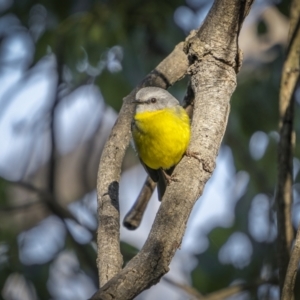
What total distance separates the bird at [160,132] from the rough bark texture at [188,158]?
0.64 metres

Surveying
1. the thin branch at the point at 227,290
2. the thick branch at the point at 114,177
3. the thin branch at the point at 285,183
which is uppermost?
the thick branch at the point at 114,177

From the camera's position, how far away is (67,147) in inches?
300

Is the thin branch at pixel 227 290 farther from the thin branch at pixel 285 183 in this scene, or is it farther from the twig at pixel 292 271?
the twig at pixel 292 271

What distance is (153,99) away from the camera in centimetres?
424

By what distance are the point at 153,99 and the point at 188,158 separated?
1.53 metres

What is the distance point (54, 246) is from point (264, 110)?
190 cm

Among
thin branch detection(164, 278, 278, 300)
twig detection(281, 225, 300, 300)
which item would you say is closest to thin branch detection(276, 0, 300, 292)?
twig detection(281, 225, 300, 300)

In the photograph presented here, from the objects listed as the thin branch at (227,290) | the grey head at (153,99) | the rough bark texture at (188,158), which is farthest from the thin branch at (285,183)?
the thin branch at (227,290)

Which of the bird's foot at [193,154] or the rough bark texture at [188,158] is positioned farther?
the bird's foot at [193,154]

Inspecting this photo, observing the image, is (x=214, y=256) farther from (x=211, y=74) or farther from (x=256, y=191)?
(x=211, y=74)

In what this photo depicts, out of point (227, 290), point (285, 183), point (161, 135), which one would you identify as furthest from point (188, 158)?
point (227, 290)

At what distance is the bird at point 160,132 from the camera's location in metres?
4.04

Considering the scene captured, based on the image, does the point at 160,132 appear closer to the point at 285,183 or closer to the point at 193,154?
the point at 285,183

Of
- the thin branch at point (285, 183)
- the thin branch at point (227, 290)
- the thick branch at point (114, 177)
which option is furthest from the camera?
the thin branch at point (227, 290)
